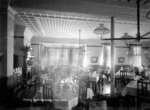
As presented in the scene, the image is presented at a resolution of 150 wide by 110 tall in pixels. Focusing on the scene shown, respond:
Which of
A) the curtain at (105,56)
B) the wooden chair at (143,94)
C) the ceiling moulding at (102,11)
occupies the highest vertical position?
the ceiling moulding at (102,11)

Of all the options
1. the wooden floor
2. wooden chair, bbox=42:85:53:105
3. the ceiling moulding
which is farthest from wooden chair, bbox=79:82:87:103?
the ceiling moulding

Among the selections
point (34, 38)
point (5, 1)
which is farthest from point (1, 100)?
point (34, 38)

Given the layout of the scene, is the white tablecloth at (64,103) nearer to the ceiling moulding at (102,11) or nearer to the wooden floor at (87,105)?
the wooden floor at (87,105)

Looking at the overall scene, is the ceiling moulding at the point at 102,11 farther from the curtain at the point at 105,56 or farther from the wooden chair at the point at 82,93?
the curtain at the point at 105,56

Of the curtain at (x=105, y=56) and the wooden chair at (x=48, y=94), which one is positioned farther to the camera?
the curtain at (x=105, y=56)

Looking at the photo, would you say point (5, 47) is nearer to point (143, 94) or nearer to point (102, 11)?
point (102, 11)

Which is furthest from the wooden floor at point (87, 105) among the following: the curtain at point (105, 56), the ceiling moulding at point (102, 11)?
the curtain at point (105, 56)

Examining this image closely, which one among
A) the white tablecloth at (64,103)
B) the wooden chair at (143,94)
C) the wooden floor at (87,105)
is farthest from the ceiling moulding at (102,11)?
the wooden floor at (87,105)

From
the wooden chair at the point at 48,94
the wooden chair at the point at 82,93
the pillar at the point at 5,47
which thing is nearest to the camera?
the wooden chair at the point at 48,94

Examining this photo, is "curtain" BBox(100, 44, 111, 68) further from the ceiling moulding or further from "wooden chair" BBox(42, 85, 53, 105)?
"wooden chair" BBox(42, 85, 53, 105)

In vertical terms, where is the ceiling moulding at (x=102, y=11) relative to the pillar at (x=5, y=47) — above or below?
above

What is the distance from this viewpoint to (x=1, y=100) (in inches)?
138

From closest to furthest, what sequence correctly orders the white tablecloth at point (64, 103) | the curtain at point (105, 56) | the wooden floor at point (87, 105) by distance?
the white tablecloth at point (64, 103) → the wooden floor at point (87, 105) → the curtain at point (105, 56)

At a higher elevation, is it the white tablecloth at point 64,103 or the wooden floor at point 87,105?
the white tablecloth at point 64,103
